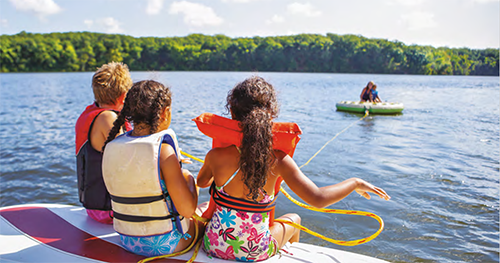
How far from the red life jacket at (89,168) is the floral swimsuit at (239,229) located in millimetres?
1020

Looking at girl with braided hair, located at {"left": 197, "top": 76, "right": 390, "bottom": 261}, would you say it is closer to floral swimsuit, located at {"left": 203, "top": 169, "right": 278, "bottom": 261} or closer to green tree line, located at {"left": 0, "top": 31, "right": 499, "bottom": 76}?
floral swimsuit, located at {"left": 203, "top": 169, "right": 278, "bottom": 261}

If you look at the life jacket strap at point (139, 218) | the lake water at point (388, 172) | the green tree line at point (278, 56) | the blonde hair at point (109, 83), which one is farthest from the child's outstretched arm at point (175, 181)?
the green tree line at point (278, 56)

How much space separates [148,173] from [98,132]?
89 centimetres

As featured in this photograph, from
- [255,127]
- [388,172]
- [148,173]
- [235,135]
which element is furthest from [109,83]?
[388,172]

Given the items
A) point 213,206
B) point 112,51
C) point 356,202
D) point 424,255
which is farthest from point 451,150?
point 112,51

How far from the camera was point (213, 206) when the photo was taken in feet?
8.59

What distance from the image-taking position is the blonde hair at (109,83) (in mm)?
2938

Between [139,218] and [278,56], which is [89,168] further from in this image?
[278,56]

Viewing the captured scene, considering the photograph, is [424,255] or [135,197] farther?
[424,255]

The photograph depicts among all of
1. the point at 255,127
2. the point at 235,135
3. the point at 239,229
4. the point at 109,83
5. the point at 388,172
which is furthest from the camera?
the point at 388,172

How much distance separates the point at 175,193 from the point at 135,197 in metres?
0.25

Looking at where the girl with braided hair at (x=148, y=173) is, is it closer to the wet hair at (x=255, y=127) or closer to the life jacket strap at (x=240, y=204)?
the life jacket strap at (x=240, y=204)

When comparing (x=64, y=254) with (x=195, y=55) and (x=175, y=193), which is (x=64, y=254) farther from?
(x=195, y=55)

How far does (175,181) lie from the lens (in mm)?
2184
